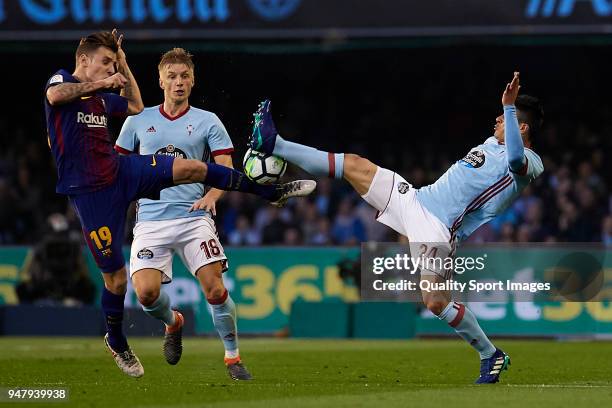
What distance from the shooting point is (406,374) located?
10609 mm

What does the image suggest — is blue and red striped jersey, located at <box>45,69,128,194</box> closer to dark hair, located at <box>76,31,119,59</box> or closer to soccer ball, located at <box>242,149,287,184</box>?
dark hair, located at <box>76,31,119,59</box>

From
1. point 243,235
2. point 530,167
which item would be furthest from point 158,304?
point 243,235

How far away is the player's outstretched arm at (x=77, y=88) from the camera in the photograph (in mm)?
8719

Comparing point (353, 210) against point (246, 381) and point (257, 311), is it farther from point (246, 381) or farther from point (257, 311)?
point (246, 381)

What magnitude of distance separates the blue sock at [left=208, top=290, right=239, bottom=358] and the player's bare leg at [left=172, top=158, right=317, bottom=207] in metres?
1.35

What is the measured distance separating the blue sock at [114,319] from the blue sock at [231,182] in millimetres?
1264

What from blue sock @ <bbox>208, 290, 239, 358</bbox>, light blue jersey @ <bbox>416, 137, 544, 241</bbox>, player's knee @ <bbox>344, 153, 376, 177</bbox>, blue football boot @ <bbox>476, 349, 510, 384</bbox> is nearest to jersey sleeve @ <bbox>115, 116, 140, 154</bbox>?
blue sock @ <bbox>208, 290, 239, 358</bbox>

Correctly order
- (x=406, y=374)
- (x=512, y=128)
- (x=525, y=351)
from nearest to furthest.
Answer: (x=512, y=128) → (x=406, y=374) → (x=525, y=351)

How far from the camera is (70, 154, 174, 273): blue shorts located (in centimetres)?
913

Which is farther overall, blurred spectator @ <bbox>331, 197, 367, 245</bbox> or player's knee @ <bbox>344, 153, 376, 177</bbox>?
blurred spectator @ <bbox>331, 197, 367, 245</bbox>

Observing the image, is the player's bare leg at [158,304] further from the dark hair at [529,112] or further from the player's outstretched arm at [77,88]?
the dark hair at [529,112]

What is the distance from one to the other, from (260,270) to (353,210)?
9.06 feet

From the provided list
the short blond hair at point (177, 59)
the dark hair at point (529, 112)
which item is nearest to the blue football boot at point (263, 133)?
the short blond hair at point (177, 59)

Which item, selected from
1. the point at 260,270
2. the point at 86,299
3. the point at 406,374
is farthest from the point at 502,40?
the point at 406,374
